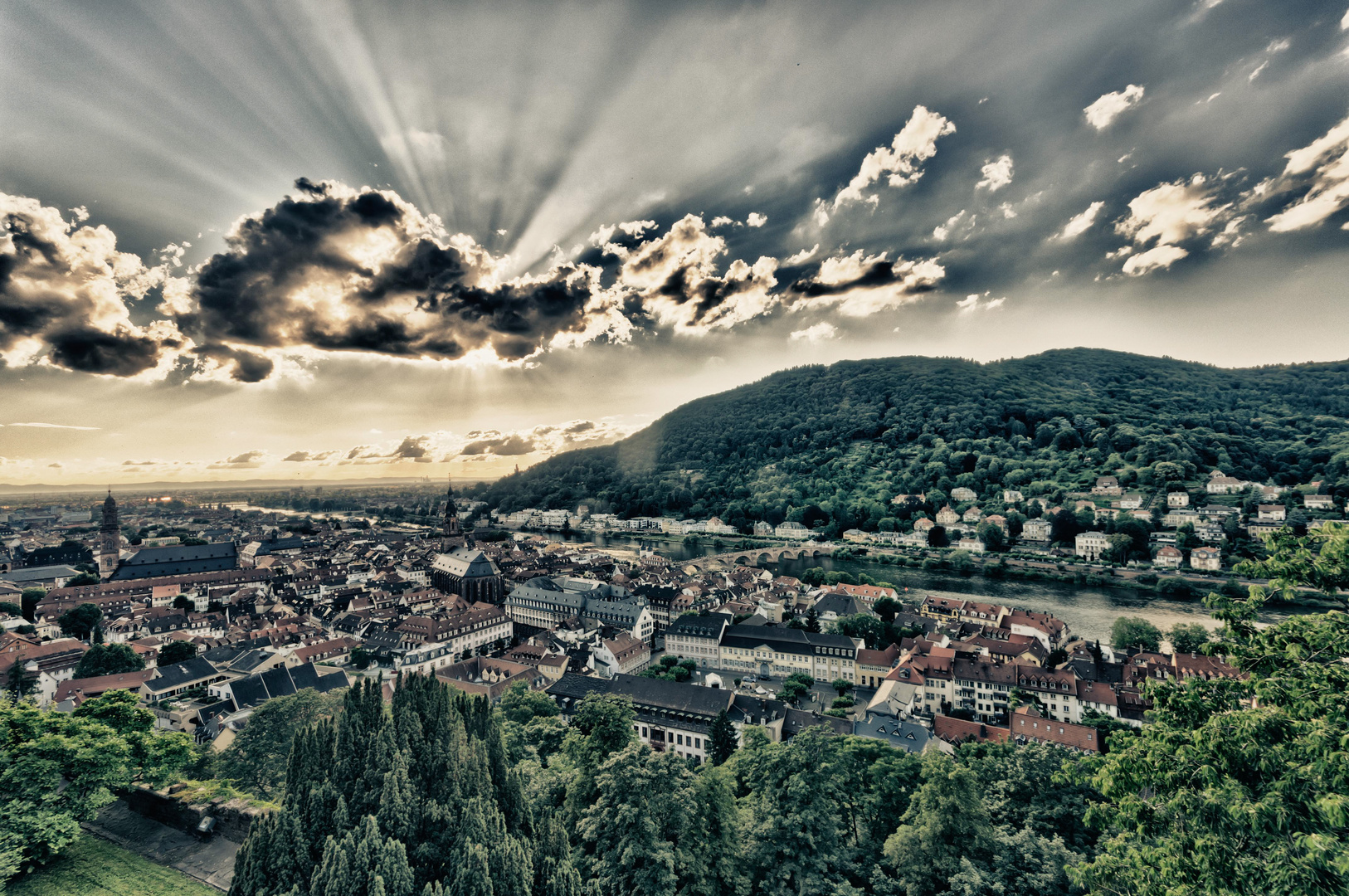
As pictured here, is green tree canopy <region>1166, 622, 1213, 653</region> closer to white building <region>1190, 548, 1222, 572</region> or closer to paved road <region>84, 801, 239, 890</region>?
white building <region>1190, 548, 1222, 572</region>

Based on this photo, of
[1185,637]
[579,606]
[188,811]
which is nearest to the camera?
[188,811]

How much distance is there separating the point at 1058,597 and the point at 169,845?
78.4m

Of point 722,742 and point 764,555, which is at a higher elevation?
point 722,742

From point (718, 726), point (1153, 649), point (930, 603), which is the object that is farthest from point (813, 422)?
point (718, 726)

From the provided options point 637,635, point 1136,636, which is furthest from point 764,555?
point 1136,636

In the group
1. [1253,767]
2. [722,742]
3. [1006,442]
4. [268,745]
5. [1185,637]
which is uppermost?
[1006,442]

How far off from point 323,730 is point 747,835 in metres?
10.8

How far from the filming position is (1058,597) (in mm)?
65688

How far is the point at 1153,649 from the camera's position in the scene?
138 feet

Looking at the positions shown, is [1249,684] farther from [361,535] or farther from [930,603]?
[361,535]

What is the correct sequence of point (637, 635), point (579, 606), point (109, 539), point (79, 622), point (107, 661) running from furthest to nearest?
point (109, 539)
point (579, 606)
point (637, 635)
point (79, 622)
point (107, 661)

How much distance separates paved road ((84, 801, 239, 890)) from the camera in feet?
43.2

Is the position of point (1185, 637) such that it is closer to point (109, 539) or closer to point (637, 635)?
point (637, 635)

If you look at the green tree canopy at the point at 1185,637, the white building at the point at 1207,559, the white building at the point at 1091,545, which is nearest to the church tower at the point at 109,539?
the green tree canopy at the point at 1185,637
